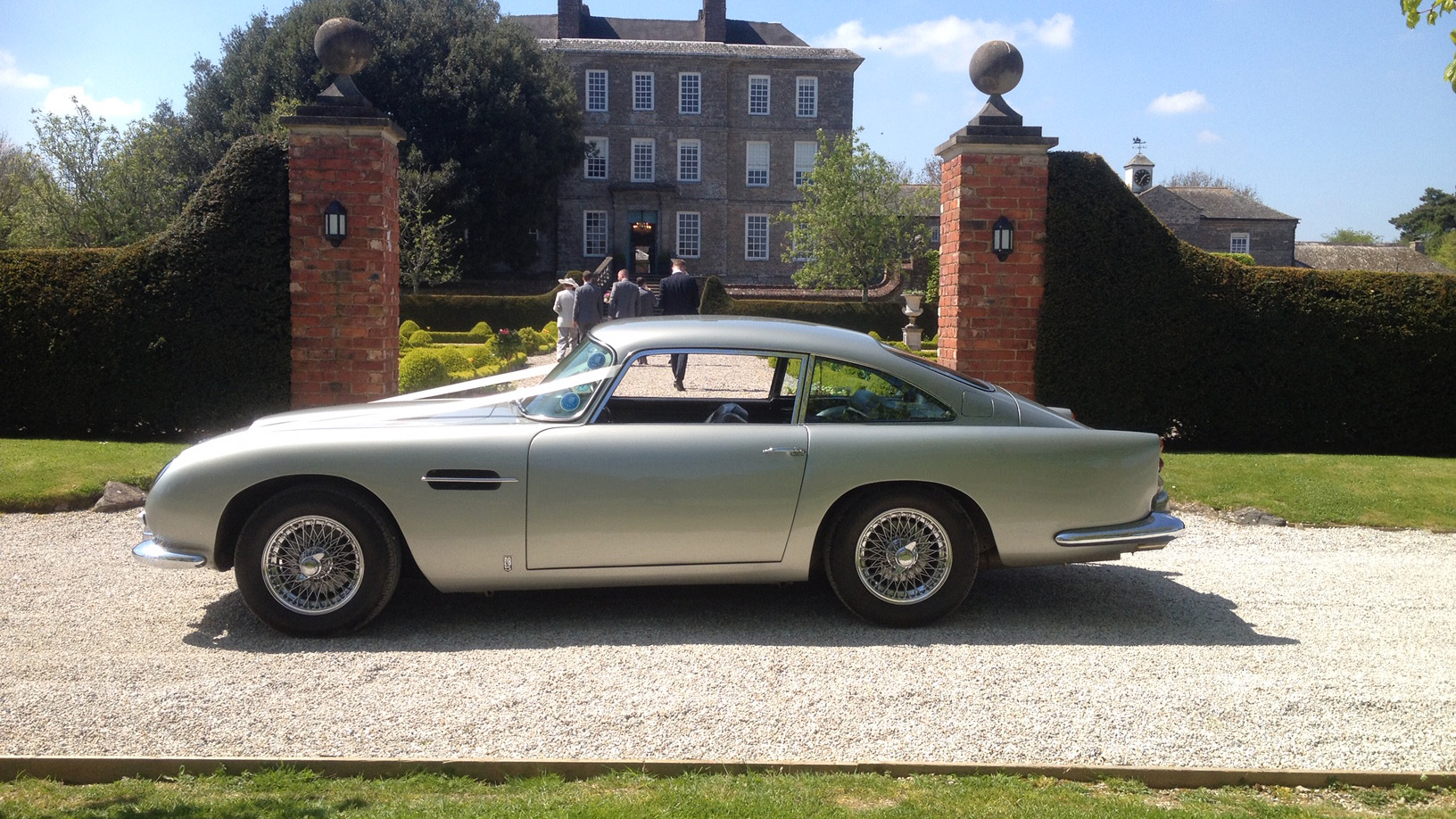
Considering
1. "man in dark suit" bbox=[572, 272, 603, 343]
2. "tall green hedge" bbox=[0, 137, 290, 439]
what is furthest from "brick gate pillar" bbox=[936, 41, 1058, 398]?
"man in dark suit" bbox=[572, 272, 603, 343]

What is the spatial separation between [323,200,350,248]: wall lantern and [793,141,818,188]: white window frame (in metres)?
44.7

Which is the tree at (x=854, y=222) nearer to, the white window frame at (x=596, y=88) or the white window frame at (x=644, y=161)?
the white window frame at (x=644, y=161)

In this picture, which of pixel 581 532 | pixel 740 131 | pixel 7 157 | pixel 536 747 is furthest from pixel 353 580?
pixel 7 157

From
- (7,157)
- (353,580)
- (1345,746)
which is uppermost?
(7,157)

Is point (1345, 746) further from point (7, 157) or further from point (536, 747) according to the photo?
point (7, 157)

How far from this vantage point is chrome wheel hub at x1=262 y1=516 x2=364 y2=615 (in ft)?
15.6

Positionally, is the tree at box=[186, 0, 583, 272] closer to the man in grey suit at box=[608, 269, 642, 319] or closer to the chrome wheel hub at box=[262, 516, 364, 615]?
the man in grey suit at box=[608, 269, 642, 319]

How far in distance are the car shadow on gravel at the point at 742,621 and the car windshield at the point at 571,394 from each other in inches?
39.8

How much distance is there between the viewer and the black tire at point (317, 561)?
4.73 metres

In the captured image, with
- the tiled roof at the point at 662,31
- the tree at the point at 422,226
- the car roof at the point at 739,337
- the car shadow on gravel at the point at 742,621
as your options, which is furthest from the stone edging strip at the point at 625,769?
the tiled roof at the point at 662,31

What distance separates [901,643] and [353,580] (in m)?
2.49

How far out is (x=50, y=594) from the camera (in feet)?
18.3

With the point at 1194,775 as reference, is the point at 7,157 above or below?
above

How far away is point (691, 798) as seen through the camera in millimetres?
3141
